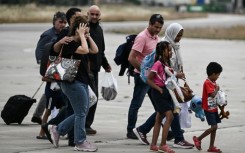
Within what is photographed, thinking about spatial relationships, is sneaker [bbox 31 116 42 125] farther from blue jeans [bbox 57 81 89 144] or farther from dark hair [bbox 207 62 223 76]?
dark hair [bbox 207 62 223 76]

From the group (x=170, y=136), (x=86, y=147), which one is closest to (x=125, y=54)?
(x=170, y=136)

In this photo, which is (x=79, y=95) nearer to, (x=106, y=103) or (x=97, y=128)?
(x=97, y=128)

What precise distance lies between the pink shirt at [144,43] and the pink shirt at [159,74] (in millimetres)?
1067

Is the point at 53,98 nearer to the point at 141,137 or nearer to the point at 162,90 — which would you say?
the point at 141,137

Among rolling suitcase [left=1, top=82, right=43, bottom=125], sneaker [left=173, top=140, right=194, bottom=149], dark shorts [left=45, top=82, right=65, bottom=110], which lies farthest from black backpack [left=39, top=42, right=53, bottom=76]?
sneaker [left=173, top=140, right=194, bottom=149]

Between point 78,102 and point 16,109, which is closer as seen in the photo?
point 78,102

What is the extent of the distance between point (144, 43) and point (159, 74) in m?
1.15

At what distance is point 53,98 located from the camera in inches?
480

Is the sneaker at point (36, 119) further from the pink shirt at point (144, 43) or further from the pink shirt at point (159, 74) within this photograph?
the pink shirt at point (159, 74)

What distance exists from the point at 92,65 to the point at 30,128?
146 cm

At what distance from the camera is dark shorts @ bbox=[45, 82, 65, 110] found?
475 inches

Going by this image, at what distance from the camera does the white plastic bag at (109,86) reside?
13039 millimetres

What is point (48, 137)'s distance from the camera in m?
11.4

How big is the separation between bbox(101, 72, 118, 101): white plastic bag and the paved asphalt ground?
0.49 metres
